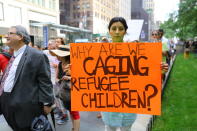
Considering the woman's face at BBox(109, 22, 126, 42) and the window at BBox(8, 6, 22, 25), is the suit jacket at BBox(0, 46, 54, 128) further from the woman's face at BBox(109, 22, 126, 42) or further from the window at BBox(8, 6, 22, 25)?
the window at BBox(8, 6, 22, 25)

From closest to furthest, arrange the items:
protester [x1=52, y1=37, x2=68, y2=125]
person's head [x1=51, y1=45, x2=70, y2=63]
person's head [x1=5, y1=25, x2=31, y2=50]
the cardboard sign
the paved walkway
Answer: the cardboard sign → person's head [x1=5, y1=25, x2=31, y2=50] → person's head [x1=51, y1=45, x2=70, y2=63] → the paved walkway → protester [x1=52, y1=37, x2=68, y2=125]

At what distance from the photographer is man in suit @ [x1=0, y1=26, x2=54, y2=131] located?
2.25 meters

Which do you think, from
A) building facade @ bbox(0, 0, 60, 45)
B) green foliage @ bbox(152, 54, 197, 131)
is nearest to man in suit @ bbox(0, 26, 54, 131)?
green foliage @ bbox(152, 54, 197, 131)

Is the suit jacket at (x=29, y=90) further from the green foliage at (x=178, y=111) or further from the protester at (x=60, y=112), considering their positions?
the green foliage at (x=178, y=111)

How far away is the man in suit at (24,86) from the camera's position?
88.4 inches

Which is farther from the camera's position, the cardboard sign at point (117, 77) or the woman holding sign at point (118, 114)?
the woman holding sign at point (118, 114)

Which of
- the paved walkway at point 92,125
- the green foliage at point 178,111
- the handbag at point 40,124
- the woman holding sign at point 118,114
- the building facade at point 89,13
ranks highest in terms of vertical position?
the building facade at point 89,13

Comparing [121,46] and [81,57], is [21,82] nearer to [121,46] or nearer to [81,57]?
[81,57]

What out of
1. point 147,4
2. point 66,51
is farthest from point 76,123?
point 147,4

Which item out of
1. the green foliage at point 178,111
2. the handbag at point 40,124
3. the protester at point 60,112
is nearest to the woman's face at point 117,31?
the handbag at point 40,124

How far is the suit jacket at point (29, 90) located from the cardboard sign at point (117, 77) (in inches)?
13.5

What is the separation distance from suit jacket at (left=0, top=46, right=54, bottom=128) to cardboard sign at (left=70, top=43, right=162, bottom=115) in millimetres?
342

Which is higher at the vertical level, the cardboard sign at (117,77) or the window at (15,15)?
the window at (15,15)

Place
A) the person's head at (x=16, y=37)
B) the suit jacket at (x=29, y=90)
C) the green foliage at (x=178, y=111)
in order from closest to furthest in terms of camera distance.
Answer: the suit jacket at (x=29, y=90) < the person's head at (x=16, y=37) < the green foliage at (x=178, y=111)
